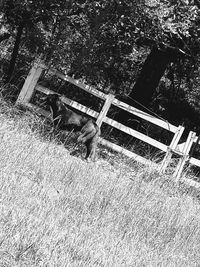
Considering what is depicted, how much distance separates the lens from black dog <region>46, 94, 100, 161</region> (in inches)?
364

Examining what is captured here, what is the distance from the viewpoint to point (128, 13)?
9797 mm

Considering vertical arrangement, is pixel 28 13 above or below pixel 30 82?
above

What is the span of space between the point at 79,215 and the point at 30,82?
577cm

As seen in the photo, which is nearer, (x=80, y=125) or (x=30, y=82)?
(x=80, y=125)

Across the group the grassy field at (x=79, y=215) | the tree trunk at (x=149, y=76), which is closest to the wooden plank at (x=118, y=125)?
the grassy field at (x=79, y=215)

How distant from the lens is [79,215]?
5.45 m

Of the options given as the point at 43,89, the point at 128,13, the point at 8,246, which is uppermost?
the point at 128,13

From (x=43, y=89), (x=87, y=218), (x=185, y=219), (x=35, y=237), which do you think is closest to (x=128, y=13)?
(x=43, y=89)

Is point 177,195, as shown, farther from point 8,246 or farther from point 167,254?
point 8,246

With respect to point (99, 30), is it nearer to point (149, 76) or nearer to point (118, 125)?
point (118, 125)

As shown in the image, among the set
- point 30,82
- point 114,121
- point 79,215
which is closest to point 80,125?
point 114,121

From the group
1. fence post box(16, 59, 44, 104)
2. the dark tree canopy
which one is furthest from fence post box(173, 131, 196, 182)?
fence post box(16, 59, 44, 104)

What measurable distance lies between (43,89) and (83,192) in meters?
4.88

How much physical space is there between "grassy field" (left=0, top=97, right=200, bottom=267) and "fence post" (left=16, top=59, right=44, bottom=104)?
248 centimetres
